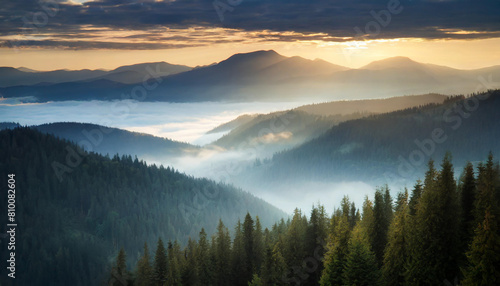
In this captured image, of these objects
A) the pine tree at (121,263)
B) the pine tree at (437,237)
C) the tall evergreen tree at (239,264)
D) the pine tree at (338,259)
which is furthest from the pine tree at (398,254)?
the pine tree at (121,263)

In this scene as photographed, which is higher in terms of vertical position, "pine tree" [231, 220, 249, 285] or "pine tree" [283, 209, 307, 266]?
"pine tree" [283, 209, 307, 266]

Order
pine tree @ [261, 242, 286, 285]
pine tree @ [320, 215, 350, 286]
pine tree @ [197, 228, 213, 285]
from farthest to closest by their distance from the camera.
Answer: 1. pine tree @ [197, 228, 213, 285]
2. pine tree @ [261, 242, 286, 285]
3. pine tree @ [320, 215, 350, 286]

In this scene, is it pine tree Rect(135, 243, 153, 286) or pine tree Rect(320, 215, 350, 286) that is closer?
pine tree Rect(320, 215, 350, 286)

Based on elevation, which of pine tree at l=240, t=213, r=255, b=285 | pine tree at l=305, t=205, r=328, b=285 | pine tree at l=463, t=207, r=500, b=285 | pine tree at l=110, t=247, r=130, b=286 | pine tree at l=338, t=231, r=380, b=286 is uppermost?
pine tree at l=463, t=207, r=500, b=285

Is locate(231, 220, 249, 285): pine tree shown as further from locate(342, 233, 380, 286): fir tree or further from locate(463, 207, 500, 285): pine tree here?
locate(463, 207, 500, 285): pine tree

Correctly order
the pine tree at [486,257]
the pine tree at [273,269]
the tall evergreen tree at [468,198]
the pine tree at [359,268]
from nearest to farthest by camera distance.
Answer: the pine tree at [486,257], the pine tree at [359,268], the tall evergreen tree at [468,198], the pine tree at [273,269]

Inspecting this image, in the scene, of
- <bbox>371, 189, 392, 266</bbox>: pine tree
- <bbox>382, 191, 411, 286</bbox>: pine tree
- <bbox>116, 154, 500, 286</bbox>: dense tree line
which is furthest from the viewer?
<bbox>371, 189, 392, 266</bbox>: pine tree

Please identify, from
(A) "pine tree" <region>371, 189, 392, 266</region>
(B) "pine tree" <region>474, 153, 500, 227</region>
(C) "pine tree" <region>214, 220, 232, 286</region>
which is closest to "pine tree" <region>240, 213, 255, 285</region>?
(C) "pine tree" <region>214, 220, 232, 286</region>

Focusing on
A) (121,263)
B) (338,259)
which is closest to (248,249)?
(121,263)

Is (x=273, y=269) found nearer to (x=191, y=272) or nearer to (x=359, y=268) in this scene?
(x=191, y=272)

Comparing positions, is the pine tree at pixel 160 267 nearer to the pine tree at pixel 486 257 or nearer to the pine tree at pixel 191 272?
the pine tree at pixel 191 272

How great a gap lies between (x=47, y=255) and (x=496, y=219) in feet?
611

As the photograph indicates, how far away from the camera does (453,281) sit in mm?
40156

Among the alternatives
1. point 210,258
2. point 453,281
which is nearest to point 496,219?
point 453,281
